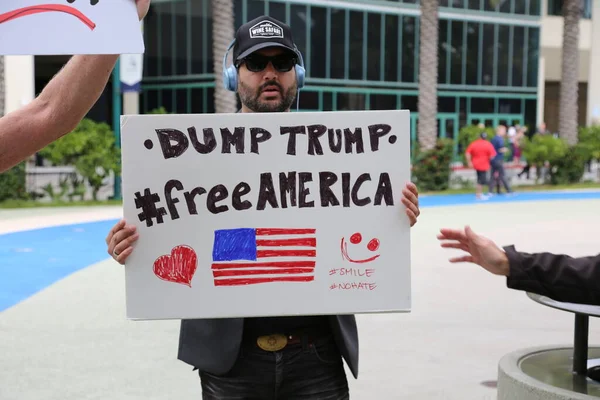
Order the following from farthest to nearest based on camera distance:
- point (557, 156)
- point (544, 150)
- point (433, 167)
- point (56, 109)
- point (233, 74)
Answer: point (557, 156) → point (544, 150) → point (433, 167) → point (233, 74) → point (56, 109)

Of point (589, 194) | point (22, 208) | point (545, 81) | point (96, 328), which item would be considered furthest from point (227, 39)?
point (545, 81)

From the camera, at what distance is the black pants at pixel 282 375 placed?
A: 9.12ft

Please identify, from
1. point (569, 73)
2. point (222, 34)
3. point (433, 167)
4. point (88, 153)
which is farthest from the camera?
point (569, 73)

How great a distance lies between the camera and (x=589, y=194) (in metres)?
23.4

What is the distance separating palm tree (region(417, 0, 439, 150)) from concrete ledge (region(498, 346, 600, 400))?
64.5 ft

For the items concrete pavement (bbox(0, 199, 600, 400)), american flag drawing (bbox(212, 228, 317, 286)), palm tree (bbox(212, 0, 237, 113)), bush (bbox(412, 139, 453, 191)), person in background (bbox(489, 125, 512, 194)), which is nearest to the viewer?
american flag drawing (bbox(212, 228, 317, 286))

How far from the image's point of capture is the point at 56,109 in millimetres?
2127

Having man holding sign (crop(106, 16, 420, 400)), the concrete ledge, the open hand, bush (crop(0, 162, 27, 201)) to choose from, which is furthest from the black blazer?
bush (crop(0, 162, 27, 201))

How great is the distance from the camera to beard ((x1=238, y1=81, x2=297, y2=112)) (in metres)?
3.09

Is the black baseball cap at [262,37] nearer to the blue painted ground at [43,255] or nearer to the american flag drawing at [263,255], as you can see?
the american flag drawing at [263,255]

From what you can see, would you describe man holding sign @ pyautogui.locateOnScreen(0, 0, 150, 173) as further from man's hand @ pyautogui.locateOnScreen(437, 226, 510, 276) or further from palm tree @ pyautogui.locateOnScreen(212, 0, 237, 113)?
palm tree @ pyautogui.locateOnScreen(212, 0, 237, 113)

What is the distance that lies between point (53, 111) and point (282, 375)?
3.87 feet

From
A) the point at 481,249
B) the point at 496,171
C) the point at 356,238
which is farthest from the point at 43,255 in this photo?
the point at 496,171

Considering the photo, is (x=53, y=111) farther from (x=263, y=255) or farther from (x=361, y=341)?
(x=361, y=341)
